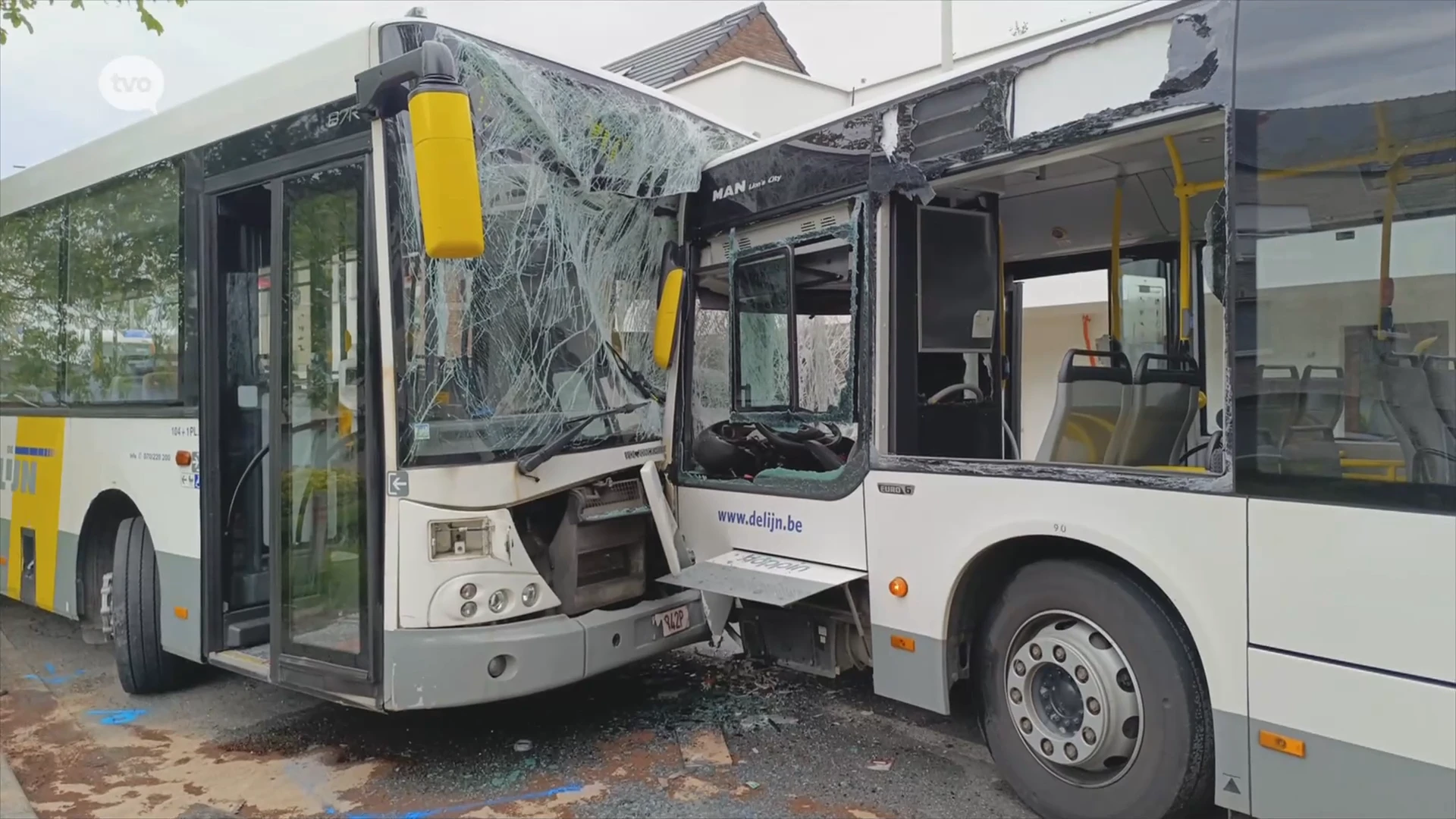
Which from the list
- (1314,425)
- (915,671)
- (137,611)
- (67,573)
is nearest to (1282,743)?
(1314,425)

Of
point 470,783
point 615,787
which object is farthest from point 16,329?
point 615,787

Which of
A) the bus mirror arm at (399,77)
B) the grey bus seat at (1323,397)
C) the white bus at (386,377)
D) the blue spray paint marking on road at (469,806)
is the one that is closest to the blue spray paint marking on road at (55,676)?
the white bus at (386,377)

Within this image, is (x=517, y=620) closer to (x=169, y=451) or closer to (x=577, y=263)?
Result: (x=577, y=263)

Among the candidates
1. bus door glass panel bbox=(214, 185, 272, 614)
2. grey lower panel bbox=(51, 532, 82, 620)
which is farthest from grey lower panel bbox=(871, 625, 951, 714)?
grey lower panel bbox=(51, 532, 82, 620)

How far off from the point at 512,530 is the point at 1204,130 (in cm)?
317

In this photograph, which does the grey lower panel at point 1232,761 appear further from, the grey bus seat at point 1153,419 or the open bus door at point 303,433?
the open bus door at point 303,433

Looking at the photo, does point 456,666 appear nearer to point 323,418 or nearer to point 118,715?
point 323,418

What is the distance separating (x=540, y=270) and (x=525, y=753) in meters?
2.29

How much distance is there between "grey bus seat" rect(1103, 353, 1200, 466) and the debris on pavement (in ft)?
7.17

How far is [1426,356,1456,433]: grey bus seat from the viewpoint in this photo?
271cm

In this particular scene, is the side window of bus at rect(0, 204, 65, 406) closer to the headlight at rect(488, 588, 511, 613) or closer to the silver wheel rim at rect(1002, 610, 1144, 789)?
the headlight at rect(488, 588, 511, 613)

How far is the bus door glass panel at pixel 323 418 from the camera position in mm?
4316

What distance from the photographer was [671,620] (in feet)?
16.0

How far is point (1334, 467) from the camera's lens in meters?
2.88
